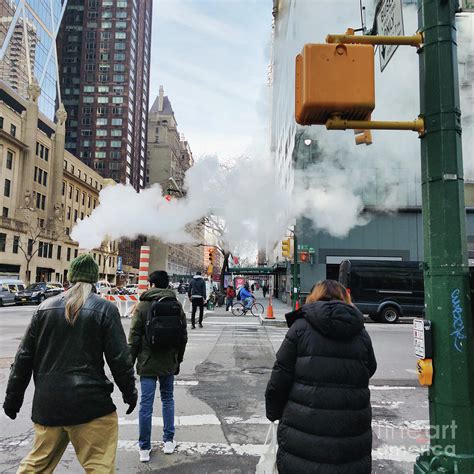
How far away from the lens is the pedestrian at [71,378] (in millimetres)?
2438

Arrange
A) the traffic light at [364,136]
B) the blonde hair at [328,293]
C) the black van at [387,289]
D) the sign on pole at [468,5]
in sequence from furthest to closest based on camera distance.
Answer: the black van at [387,289] → the traffic light at [364,136] → the sign on pole at [468,5] → the blonde hair at [328,293]

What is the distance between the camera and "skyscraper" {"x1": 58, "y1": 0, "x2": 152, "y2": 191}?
86562mm

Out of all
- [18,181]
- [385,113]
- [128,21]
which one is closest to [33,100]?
[18,181]

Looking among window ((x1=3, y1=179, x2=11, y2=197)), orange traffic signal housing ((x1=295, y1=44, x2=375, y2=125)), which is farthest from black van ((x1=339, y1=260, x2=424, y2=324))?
window ((x1=3, y1=179, x2=11, y2=197))

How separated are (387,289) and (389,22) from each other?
54.0 ft

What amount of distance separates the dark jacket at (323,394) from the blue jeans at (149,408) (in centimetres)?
189

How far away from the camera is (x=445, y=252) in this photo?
2598 mm

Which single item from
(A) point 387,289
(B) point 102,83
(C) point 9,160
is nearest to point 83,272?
(A) point 387,289

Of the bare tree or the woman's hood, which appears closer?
the woman's hood

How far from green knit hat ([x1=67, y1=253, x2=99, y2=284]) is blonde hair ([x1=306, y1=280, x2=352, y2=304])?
1449 mm

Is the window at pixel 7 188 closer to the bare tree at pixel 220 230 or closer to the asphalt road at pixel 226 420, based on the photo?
the bare tree at pixel 220 230

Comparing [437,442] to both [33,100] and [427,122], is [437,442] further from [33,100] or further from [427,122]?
[33,100]

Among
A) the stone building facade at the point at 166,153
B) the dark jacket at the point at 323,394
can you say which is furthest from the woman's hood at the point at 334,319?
the stone building facade at the point at 166,153

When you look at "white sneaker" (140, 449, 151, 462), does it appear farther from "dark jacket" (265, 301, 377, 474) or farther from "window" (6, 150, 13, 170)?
"window" (6, 150, 13, 170)
